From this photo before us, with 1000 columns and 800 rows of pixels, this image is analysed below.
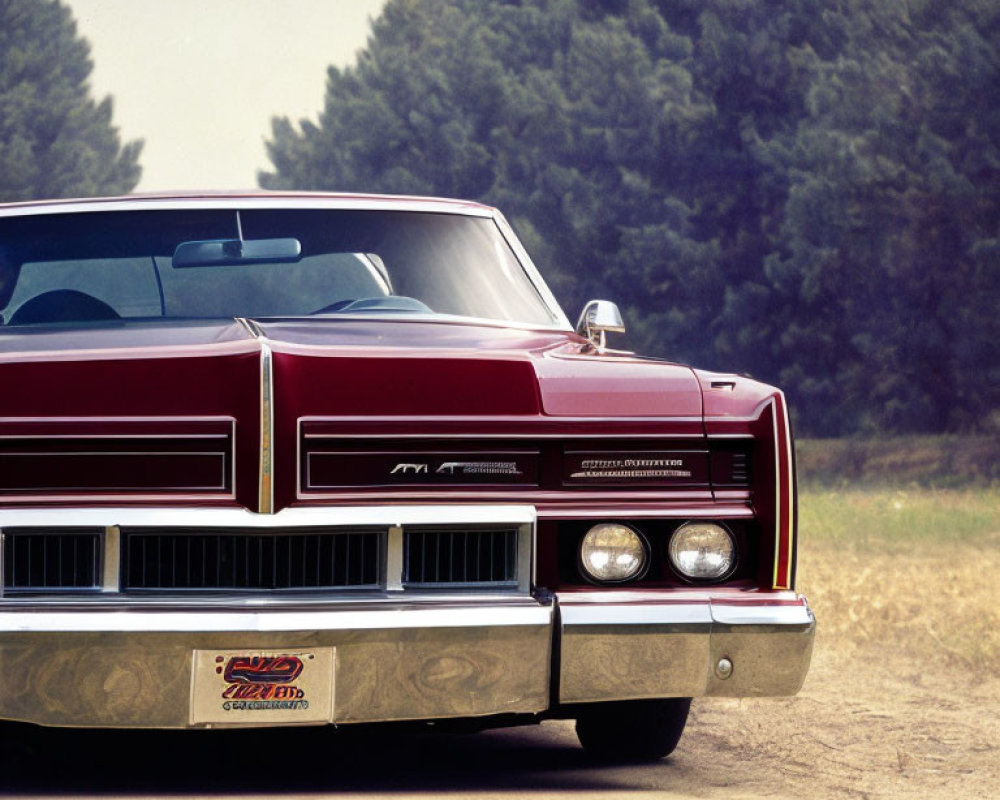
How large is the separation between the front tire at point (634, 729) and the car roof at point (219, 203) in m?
1.75

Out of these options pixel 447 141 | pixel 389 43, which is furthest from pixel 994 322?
pixel 389 43

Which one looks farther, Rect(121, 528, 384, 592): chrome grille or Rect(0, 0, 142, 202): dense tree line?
Rect(0, 0, 142, 202): dense tree line

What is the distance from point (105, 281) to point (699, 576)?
238cm

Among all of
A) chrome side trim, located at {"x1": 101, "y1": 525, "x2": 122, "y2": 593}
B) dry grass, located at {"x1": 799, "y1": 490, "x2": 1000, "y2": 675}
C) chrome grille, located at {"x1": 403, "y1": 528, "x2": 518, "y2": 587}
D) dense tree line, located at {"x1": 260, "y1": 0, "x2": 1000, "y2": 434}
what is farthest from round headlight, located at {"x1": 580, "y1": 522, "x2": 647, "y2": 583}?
dense tree line, located at {"x1": 260, "y1": 0, "x2": 1000, "y2": 434}

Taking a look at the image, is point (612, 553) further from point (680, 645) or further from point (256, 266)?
point (256, 266)

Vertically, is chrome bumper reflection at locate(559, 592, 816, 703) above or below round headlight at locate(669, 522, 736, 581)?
below

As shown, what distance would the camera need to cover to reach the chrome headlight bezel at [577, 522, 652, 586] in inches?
191

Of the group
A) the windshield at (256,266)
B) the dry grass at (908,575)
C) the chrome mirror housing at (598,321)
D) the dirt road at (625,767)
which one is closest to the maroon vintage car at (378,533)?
the dirt road at (625,767)

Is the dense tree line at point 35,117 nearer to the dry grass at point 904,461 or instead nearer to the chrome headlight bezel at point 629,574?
the dry grass at point 904,461

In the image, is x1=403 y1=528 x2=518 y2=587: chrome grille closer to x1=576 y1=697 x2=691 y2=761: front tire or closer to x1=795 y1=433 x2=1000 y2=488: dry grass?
x1=576 y1=697 x2=691 y2=761: front tire

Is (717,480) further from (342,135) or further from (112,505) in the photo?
(342,135)

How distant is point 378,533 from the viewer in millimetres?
4684

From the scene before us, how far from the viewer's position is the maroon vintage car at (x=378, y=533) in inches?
178

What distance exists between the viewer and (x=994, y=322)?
28641mm
